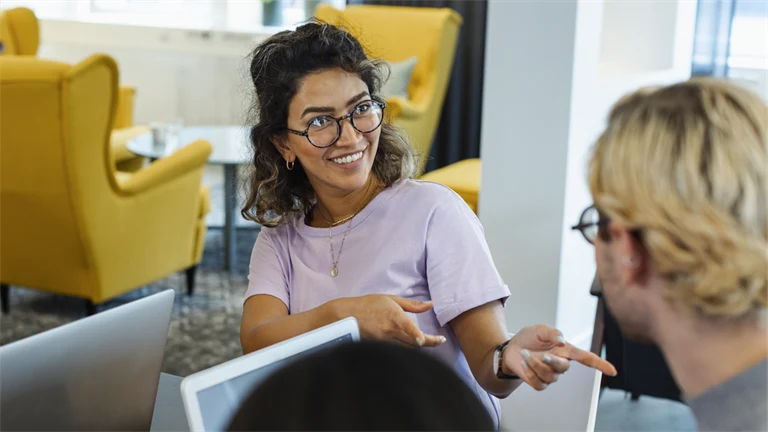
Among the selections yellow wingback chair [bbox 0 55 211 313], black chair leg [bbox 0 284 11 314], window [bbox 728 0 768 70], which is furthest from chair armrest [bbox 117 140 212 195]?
window [bbox 728 0 768 70]

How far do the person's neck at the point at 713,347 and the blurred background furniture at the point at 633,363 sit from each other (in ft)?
4.94

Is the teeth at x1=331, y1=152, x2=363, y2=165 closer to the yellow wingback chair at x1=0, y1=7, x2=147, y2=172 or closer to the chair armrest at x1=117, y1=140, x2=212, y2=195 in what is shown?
the chair armrest at x1=117, y1=140, x2=212, y2=195

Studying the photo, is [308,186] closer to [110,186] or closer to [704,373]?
[704,373]

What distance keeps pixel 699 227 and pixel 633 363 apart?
173cm

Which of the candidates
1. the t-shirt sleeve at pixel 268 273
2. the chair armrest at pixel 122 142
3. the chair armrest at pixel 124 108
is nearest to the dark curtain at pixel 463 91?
the chair armrest at pixel 124 108

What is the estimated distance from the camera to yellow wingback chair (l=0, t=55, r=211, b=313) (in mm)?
2850

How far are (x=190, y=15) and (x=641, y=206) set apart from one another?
5.51 meters

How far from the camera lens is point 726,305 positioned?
2.76 ft

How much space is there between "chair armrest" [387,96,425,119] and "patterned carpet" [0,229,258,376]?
1039 millimetres

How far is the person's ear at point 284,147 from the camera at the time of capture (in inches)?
66.0

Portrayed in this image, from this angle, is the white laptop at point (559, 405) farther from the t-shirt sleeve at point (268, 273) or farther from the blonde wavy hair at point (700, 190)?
the blonde wavy hair at point (700, 190)

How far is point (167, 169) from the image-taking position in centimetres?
337

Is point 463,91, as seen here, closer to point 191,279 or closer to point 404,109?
point 404,109

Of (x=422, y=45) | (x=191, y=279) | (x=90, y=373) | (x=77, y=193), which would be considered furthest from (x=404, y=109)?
(x=90, y=373)
